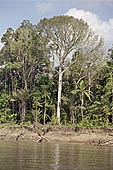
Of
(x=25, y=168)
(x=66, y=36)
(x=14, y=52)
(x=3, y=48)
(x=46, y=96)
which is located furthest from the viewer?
(x=3, y=48)

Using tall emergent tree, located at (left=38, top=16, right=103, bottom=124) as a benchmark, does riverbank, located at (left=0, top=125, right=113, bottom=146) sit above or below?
below

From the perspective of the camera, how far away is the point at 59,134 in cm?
4331

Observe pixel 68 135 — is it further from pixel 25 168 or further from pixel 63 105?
pixel 25 168

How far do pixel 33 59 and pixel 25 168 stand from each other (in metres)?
36.9

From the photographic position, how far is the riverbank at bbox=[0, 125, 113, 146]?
40594 mm

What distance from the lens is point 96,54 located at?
49.0 meters

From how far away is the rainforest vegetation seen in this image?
156 ft

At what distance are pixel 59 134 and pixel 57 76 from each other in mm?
13084

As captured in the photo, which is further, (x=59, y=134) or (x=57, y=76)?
(x=57, y=76)

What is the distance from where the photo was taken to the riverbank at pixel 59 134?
133 feet

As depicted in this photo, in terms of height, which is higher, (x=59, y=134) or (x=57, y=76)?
(x=57, y=76)

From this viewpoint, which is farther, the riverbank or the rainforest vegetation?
the rainforest vegetation

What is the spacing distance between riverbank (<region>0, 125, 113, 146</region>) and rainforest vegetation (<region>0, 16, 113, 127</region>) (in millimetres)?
2922

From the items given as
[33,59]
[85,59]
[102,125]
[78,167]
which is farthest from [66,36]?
[78,167]
